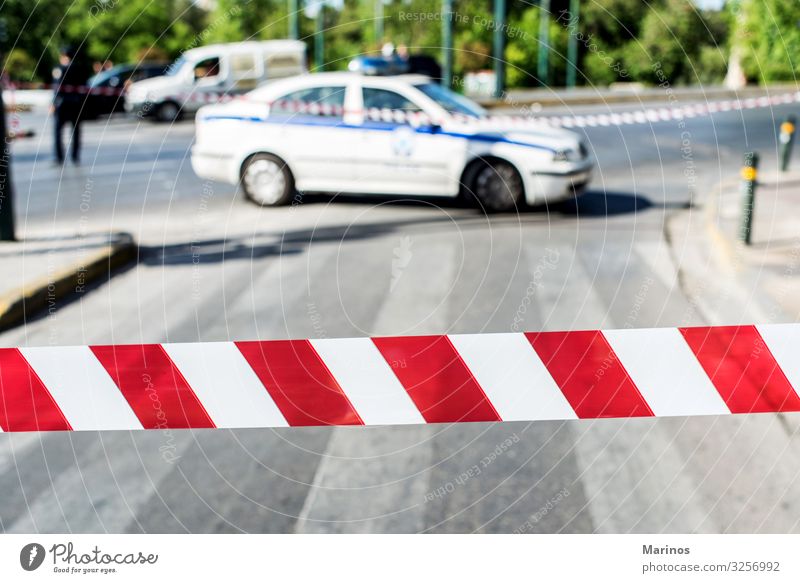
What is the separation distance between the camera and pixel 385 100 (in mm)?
11383

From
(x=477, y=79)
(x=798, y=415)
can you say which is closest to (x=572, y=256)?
(x=798, y=415)

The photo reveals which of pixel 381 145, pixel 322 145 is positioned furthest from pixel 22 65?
pixel 381 145

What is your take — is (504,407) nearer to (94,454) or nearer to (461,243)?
(94,454)

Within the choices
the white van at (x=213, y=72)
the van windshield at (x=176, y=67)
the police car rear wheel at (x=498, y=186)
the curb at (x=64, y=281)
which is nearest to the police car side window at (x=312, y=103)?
the police car rear wheel at (x=498, y=186)

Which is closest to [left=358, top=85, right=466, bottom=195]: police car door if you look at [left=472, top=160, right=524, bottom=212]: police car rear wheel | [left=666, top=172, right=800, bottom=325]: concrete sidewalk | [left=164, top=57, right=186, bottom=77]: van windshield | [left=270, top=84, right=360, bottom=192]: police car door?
[left=270, top=84, right=360, bottom=192]: police car door

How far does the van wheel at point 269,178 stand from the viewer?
440 inches

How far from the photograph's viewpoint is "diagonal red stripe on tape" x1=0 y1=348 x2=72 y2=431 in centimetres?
254

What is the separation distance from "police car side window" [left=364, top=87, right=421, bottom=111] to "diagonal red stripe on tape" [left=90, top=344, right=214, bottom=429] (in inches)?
349

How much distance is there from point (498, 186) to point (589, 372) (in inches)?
331

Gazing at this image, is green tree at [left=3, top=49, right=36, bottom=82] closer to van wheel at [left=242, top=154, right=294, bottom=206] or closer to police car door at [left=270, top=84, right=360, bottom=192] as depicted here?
van wheel at [left=242, top=154, right=294, bottom=206]

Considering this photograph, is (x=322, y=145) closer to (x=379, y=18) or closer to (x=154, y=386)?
(x=379, y=18)

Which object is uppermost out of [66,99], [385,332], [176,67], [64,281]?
[176,67]

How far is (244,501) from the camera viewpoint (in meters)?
4.07

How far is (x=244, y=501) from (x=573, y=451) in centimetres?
150
